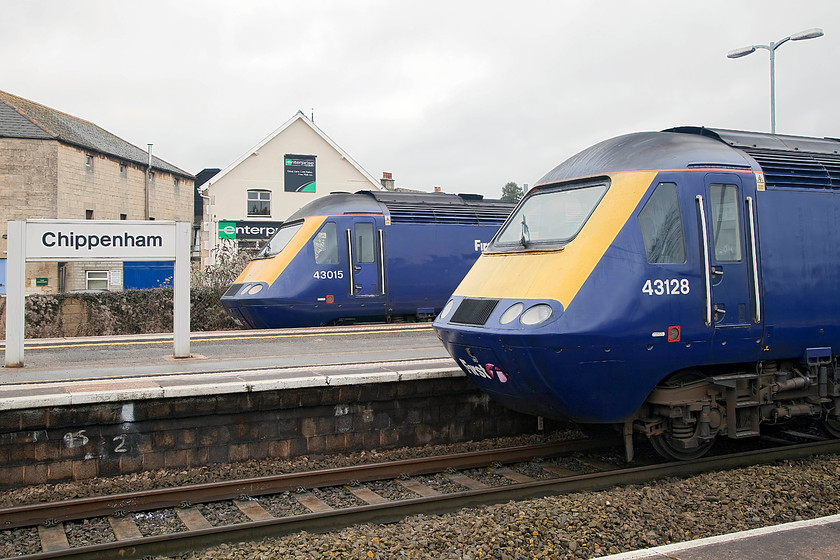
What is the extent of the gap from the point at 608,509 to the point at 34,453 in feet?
17.4

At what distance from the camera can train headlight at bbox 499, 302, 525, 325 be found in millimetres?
6789

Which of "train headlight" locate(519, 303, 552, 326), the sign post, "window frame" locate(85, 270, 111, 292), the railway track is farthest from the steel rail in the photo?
"window frame" locate(85, 270, 111, 292)

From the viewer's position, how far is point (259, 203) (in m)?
37.5

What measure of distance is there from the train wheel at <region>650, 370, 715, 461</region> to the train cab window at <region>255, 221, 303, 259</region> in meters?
9.19

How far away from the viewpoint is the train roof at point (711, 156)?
7361 millimetres

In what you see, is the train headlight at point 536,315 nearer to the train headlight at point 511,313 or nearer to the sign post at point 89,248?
the train headlight at point 511,313

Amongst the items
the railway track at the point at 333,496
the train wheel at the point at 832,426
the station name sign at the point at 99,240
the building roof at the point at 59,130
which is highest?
the building roof at the point at 59,130

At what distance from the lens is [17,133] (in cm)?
3331

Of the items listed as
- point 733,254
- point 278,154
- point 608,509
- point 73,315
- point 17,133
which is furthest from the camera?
point 278,154

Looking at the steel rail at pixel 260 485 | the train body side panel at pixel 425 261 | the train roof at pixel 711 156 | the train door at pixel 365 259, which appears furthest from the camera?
the train body side panel at pixel 425 261

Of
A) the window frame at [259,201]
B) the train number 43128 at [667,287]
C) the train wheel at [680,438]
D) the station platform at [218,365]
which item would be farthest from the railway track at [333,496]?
the window frame at [259,201]

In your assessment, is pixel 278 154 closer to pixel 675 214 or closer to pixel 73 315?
pixel 73 315

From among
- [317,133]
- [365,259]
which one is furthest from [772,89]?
[317,133]

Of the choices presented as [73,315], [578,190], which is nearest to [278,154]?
[73,315]
